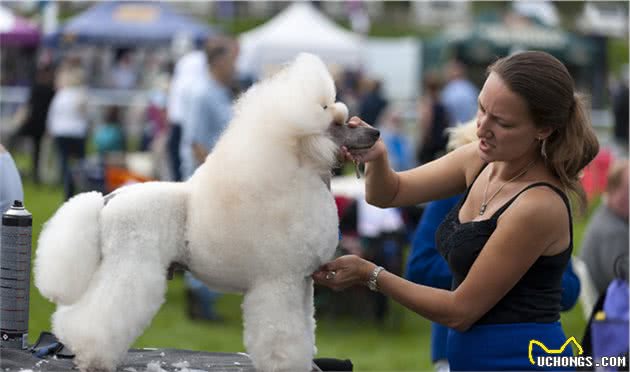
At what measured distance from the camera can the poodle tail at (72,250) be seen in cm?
221

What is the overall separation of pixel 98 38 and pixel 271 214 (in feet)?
55.6

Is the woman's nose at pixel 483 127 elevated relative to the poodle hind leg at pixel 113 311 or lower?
elevated

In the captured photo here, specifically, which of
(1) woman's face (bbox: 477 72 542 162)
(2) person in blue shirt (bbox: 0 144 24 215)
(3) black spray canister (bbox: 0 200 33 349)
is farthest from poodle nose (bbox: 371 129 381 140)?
(2) person in blue shirt (bbox: 0 144 24 215)

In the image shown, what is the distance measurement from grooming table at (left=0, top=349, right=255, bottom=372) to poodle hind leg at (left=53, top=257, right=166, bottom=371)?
114 mm

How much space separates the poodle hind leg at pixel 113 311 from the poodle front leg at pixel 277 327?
231 mm

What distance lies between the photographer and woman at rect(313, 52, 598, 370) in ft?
7.26

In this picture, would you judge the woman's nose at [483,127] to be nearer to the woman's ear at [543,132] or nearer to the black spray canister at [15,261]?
the woman's ear at [543,132]

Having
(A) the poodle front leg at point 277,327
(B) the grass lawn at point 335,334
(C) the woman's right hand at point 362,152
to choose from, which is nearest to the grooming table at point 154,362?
(A) the poodle front leg at point 277,327

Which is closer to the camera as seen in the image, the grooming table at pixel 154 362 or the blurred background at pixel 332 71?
the grooming table at pixel 154 362

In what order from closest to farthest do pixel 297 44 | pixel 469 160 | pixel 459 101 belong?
pixel 469 160, pixel 459 101, pixel 297 44

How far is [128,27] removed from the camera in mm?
18516

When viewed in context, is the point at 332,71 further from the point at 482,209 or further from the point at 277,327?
the point at 277,327

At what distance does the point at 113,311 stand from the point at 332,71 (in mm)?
9726

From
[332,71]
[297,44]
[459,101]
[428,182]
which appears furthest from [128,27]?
[428,182]
